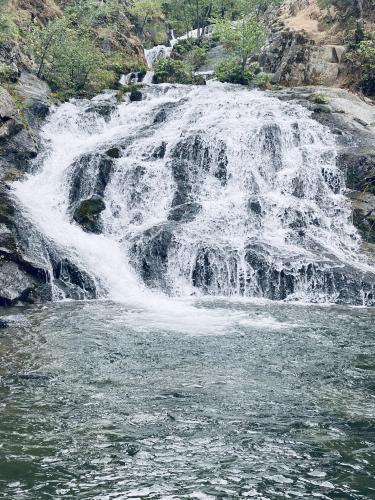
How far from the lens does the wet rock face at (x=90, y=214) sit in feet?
83.3

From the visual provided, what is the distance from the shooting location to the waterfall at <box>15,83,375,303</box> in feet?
73.2

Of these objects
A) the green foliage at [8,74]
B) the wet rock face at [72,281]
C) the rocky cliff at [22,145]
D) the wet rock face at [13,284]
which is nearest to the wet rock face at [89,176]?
the rocky cliff at [22,145]

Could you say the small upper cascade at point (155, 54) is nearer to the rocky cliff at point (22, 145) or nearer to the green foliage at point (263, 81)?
Answer: the rocky cliff at point (22, 145)

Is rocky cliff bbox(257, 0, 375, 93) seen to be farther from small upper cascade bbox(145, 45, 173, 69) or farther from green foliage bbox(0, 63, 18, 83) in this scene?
green foliage bbox(0, 63, 18, 83)

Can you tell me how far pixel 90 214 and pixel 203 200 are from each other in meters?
5.71

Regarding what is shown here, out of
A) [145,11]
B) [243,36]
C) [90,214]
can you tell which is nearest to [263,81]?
[243,36]

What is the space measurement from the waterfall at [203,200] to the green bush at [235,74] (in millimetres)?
9231

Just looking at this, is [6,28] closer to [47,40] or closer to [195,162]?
[47,40]

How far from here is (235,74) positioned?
44.9 meters

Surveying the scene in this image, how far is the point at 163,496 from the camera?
23.5 ft

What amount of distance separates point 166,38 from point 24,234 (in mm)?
52946

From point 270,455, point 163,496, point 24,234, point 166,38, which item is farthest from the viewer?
point 166,38

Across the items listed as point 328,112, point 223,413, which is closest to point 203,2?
point 328,112

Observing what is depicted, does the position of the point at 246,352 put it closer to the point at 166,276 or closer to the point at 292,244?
the point at 166,276
